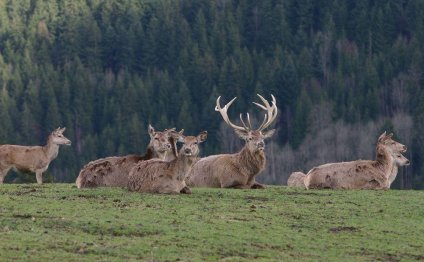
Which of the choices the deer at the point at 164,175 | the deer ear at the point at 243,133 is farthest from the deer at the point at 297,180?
the deer at the point at 164,175

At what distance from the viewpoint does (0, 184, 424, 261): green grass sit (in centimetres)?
1797

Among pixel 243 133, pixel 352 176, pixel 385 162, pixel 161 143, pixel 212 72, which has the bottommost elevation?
pixel 352 176

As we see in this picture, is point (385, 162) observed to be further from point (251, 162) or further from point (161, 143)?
point (161, 143)

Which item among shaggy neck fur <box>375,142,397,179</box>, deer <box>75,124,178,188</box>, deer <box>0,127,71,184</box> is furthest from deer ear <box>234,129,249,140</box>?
deer <box>0,127,71,184</box>

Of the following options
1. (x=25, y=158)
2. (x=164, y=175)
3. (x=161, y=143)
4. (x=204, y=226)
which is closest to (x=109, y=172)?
(x=161, y=143)

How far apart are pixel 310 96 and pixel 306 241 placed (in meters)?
106

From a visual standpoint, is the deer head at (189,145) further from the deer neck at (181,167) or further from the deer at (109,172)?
the deer at (109,172)

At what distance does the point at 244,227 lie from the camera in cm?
1995

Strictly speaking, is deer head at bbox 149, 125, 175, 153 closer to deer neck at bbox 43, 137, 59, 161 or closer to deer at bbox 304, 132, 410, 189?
deer at bbox 304, 132, 410, 189

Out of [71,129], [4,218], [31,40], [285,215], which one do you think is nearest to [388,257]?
[285,215]

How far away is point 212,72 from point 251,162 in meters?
111

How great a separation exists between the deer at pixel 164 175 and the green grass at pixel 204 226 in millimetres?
459

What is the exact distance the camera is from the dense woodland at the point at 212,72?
112 m

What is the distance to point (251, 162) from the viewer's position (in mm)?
26922
